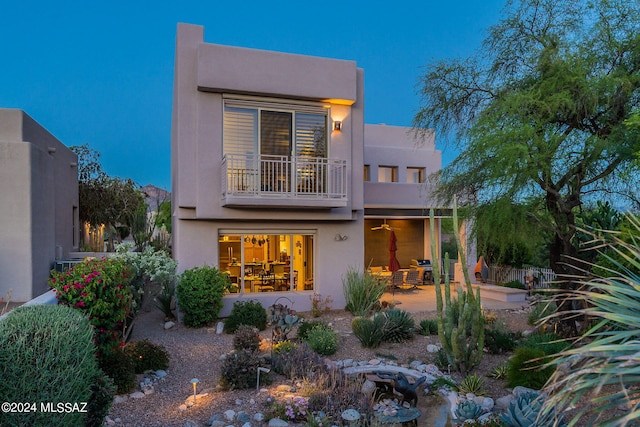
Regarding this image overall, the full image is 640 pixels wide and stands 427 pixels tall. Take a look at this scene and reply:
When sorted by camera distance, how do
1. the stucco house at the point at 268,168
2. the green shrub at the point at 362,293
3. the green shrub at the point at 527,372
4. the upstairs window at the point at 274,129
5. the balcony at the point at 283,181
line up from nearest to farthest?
the green shrub at the point at 527,372
the balcony at the point at 283,181
the stucco house at the point at 268,168
the upstairs window at the point at 274,129
the green shrub at the point at 362,293

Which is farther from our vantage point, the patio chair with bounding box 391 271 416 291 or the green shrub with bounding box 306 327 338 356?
the patio chair with bounding box 391 271 416 291

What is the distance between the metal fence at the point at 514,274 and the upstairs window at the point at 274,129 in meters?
9.08

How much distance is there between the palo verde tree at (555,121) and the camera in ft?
24.2

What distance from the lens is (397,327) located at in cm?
876

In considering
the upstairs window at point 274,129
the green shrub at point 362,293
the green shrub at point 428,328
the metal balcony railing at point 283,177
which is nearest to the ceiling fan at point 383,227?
the green shrub at point 362,293

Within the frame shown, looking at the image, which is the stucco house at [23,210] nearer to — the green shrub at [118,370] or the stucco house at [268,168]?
the stucco house at [268,168]

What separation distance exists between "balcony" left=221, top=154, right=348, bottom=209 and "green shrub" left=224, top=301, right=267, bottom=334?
2605 millimetres

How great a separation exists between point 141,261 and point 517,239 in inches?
322

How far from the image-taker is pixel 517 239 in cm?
852

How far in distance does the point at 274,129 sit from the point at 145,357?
670 centimetres

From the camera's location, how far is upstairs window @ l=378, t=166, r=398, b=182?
1827cm

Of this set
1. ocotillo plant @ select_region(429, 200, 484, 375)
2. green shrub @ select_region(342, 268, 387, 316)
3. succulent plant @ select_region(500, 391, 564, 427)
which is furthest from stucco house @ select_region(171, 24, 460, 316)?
succulent plant @ select_region(500, 391, 564, 427)

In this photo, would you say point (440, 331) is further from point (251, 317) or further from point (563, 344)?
point (251, 317)

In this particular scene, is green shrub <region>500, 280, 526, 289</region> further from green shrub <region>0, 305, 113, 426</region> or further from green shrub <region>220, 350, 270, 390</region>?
→ green shrub <region>0, 305, 113, 426</region>
